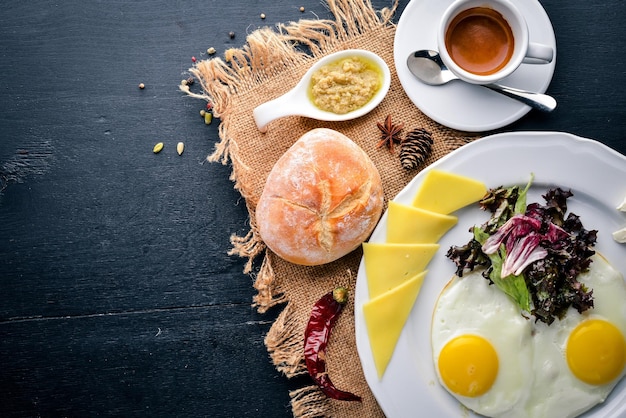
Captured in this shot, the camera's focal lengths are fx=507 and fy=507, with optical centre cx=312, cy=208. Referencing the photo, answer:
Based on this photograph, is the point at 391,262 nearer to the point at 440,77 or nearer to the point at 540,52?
the point at 440,77

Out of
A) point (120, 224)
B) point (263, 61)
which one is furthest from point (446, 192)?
point (120, 224)

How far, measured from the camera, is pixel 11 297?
2908 mm

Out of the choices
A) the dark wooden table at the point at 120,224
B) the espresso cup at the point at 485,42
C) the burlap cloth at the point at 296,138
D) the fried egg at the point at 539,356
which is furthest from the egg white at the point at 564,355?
the dark wooden table at the point at 120,224

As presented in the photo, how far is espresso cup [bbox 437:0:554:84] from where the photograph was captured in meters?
2.46

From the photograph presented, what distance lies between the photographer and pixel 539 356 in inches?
95.4

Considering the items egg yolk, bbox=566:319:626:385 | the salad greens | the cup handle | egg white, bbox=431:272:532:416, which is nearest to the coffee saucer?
the cup handle

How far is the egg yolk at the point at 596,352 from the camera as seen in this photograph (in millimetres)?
2367

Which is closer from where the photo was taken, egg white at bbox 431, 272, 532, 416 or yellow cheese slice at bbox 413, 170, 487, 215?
egg white at bbox 431, 272, 532, 416

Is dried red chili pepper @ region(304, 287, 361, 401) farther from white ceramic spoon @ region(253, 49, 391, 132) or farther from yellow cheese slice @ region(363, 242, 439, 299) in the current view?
white ceramic spoon @ region(253, 49, 391, 132)

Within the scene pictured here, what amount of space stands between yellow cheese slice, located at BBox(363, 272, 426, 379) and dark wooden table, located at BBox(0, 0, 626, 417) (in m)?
0.56

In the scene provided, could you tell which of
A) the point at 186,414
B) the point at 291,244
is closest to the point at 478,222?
the point at 291,244

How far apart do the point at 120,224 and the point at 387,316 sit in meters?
1.58

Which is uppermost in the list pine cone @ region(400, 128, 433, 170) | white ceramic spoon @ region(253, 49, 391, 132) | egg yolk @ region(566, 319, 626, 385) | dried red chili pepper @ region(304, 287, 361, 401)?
white ceramic spoon @ region(253, 49, 391, 132)

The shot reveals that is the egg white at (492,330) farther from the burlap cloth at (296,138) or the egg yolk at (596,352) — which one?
the burlap cloth at (296,138)
